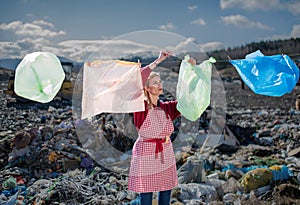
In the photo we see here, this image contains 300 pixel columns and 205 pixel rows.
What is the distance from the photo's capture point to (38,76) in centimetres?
230

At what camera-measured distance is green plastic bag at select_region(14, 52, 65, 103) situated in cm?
229

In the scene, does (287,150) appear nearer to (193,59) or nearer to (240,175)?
(240,175)

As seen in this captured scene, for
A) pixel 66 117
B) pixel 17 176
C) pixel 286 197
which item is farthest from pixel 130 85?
pixel 66 117

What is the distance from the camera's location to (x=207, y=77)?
2.51 m

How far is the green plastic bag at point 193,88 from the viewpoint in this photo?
8.07 feet

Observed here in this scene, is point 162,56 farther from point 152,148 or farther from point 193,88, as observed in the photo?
point 152,148

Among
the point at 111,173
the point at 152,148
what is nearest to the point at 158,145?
the point at 152,148

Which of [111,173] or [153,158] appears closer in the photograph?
[153,158]

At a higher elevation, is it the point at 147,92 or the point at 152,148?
the point at 147,92

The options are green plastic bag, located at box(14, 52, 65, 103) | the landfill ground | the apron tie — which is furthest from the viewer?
the landfill ground

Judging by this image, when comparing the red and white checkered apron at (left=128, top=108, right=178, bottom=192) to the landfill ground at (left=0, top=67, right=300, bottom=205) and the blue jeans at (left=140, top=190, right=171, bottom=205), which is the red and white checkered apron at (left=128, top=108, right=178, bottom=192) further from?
the landfill ground at (left=0, top=67, right=300, bottom=205)

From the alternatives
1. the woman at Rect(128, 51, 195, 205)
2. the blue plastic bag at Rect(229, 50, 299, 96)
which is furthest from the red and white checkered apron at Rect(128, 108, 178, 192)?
the blue plastic bag at Rect(229, 50, 299, 96)

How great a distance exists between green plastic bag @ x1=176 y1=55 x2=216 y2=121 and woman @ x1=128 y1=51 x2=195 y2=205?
15 centimetres

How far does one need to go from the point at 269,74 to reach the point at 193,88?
562 mm
